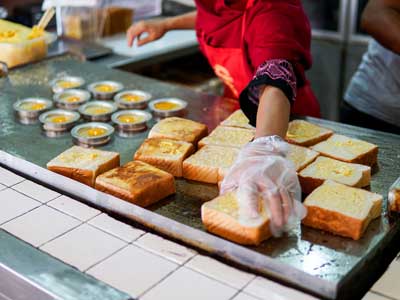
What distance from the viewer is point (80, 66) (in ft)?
10.4

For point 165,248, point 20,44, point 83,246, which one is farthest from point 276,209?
point 20,44

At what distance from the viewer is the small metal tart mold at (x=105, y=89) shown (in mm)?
2719

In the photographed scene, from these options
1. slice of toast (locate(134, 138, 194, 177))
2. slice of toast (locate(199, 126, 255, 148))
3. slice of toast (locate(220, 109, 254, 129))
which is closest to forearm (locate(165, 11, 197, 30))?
slice of toast (locate(220, 109, 254, 129))

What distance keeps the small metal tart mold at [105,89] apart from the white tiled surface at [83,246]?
3.80ft

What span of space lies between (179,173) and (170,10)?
2635mm

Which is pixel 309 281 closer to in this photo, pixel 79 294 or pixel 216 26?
pixel 79 294

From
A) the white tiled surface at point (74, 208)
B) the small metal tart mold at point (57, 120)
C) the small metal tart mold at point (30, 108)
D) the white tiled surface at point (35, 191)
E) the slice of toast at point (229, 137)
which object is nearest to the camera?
the white tiled surface at point (74, 208)

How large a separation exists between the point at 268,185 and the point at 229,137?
22.6 inches

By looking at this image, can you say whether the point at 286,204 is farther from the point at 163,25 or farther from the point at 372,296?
the point at 163,25

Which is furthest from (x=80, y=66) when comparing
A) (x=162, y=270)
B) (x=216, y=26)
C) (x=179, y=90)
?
(x=162, y=270)

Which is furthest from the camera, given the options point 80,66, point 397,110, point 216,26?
point 80,66

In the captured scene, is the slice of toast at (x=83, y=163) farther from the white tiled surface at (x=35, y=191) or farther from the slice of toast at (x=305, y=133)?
the slice of toast at (x=305, y=133)

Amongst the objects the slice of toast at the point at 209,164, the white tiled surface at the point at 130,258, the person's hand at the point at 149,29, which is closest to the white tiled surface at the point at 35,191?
the white tiled surface at the point at 130,258

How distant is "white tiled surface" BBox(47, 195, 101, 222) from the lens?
5.71 ft
